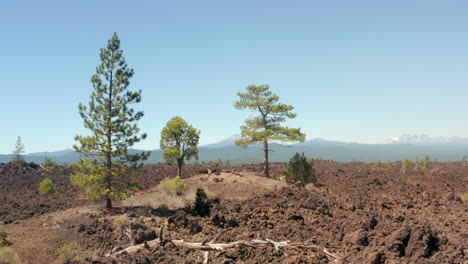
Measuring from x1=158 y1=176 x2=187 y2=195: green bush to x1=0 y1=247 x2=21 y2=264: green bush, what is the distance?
1106cm

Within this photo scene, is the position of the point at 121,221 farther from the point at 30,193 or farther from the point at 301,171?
the point at 30,193

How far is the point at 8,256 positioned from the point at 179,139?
18.1 meters

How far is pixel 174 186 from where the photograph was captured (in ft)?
72.1

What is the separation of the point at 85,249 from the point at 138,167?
6.81 m

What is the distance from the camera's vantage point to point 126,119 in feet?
62.3

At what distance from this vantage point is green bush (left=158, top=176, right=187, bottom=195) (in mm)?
21953

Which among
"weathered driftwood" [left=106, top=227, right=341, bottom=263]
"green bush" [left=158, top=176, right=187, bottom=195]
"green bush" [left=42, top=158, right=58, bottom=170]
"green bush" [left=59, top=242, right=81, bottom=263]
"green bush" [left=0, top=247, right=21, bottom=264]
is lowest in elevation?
"green bush" [left=59, top=242, right=81, bottom=263]

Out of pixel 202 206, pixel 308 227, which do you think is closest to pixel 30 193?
pixel 202 206

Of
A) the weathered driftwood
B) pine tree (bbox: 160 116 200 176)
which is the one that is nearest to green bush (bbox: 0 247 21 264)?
the weathered driftwood

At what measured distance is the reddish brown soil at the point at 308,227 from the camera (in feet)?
31.8

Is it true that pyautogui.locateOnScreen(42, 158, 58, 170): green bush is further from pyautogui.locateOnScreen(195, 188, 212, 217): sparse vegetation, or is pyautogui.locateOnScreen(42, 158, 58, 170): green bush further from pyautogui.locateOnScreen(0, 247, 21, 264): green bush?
pyautogui.locateOnScreen(0, 247, 21, 264): green bush

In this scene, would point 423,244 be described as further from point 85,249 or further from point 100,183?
point 100,183

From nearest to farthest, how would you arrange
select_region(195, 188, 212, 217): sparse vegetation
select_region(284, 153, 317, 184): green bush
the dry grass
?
1. select_region(195, 188, 212, 217): sparse vegetation
2. the dry grass
3. select_region(284, 153, 317, 184): green bush

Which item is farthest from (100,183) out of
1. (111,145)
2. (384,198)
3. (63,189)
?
(384,198)
